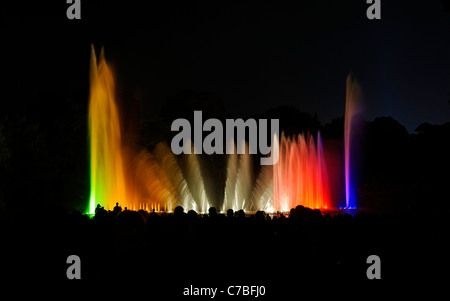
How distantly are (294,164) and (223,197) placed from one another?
10.3 meters

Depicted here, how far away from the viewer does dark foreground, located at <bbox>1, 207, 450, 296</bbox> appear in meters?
9.16

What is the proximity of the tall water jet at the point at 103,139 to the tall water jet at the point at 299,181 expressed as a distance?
40.1 ft

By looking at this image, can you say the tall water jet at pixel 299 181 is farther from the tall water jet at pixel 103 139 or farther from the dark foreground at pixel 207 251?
the dark foreground at pixel 207 251

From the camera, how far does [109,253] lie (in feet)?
30.6

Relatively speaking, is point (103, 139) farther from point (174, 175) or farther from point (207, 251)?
point (207, 251)

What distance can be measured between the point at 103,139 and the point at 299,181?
14.8m

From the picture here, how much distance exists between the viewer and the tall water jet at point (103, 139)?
27.0 meters

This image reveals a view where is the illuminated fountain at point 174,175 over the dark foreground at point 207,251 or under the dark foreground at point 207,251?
over

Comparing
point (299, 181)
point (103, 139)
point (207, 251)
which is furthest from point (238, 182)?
point (207, 251)

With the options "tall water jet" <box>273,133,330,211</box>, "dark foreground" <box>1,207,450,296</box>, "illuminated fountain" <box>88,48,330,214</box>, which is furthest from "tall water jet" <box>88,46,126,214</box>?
"dark foreground" <box>1,207,450,296</box>

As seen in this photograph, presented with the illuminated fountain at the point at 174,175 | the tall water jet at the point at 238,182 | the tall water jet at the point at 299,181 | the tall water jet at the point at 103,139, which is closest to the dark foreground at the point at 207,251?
the tall water jet at the point at 103,139

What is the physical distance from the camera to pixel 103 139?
2769cm
